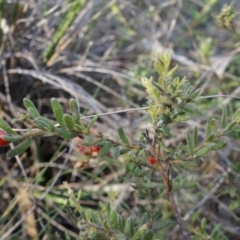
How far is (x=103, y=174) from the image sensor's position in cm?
167

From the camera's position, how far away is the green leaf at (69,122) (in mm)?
816

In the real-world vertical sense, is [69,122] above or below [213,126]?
above

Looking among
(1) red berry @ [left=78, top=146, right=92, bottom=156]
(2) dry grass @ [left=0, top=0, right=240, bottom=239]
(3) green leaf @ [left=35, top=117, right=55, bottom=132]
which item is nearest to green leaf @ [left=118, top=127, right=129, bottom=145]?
(3) green leaf @ [left=35, top=117, right=55, bottom=132]

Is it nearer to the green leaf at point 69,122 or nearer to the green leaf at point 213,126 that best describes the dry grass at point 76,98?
the green leaf at point 213,126

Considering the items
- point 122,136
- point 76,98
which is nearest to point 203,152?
point 122,136

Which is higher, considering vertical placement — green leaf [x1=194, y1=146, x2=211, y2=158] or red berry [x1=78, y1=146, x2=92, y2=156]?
green leaf [x1=194, y1=146, x2=211, y2=158]

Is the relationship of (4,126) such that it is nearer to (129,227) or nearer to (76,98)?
(129,227)

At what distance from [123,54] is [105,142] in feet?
4.00

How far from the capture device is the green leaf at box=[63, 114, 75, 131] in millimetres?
816

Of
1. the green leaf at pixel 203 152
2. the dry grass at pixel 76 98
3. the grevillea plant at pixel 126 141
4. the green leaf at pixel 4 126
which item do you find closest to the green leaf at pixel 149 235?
the grevillea plant at pixel 126 141

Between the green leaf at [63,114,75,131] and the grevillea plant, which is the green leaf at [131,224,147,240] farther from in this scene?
the green leaf at [63,114,75,131]

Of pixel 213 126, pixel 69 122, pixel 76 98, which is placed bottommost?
pixel 76 98

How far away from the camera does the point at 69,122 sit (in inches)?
32.5

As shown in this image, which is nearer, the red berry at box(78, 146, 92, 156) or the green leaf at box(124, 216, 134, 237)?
the green leaf at box(124, 216, 134, 237)
